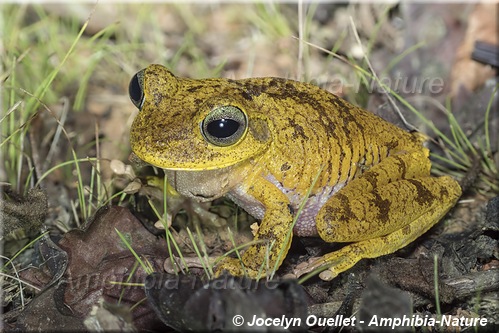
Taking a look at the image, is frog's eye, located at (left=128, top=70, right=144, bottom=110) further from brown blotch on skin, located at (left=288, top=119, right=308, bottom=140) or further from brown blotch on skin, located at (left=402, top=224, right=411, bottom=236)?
brown blotch on skin, located at (left=402, top=224, right=411, bottom=236)

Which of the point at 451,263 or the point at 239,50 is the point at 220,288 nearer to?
the point at 451,263

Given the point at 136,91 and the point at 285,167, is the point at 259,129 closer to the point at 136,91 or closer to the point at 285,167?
the point at 285,167

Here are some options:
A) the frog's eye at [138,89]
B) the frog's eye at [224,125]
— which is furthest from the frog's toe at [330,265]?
the frog's eye at [138,89]

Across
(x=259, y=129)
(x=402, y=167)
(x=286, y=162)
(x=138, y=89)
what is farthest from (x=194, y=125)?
(x=402, y=167)

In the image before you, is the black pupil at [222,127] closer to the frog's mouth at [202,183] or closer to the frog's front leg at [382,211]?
the frog's mouth at [202,183]

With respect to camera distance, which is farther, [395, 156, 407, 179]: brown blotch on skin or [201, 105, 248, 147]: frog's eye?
[395, 156, 407, 179]: brown blotch on skin

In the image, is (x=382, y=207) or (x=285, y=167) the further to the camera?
(x=285, y=167)

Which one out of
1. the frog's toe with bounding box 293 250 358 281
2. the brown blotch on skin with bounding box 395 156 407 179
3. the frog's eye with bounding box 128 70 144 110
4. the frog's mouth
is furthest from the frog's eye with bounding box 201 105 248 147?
the brown blotch on skin with bounding box 395 156 407 179
